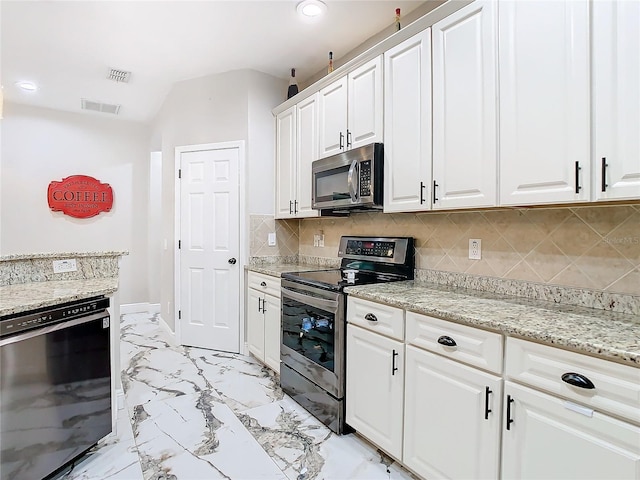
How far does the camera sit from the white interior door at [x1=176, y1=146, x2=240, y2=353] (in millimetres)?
3607

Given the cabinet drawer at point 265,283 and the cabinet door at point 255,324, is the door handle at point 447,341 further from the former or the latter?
the cabinet door at point 255,324

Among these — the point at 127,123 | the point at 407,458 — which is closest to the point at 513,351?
the point at 407,458

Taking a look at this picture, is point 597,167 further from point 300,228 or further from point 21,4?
point 21,4

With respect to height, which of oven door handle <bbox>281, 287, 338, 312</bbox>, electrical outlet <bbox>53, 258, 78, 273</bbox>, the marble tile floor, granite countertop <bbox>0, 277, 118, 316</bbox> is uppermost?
electrical outlet <bbox>53, 258, 78, 273</bbox>

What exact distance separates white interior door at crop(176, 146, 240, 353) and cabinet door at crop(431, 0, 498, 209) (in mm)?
2220

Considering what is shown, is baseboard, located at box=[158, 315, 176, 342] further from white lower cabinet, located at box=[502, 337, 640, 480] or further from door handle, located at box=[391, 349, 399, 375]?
white lower cabinet, located at box=[502, 337, 640, 480]

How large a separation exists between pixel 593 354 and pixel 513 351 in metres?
0.26

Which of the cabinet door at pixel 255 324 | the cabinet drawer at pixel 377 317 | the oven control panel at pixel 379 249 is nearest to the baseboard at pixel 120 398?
the cabinet door at pixel 255 324

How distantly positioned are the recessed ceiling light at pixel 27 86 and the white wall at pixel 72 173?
0.64 metres

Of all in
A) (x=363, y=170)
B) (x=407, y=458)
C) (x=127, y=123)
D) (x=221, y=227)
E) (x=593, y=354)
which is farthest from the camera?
(x=127, y=123)

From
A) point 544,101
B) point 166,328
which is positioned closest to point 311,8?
point 544,101

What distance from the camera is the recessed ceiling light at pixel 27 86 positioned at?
388 centimetres

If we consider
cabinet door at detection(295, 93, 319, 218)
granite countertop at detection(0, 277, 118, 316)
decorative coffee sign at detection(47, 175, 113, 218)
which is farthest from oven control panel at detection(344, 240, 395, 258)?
decorative coffee sign at detection(47, 175, 113, 218)

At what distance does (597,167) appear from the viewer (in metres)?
1.35
